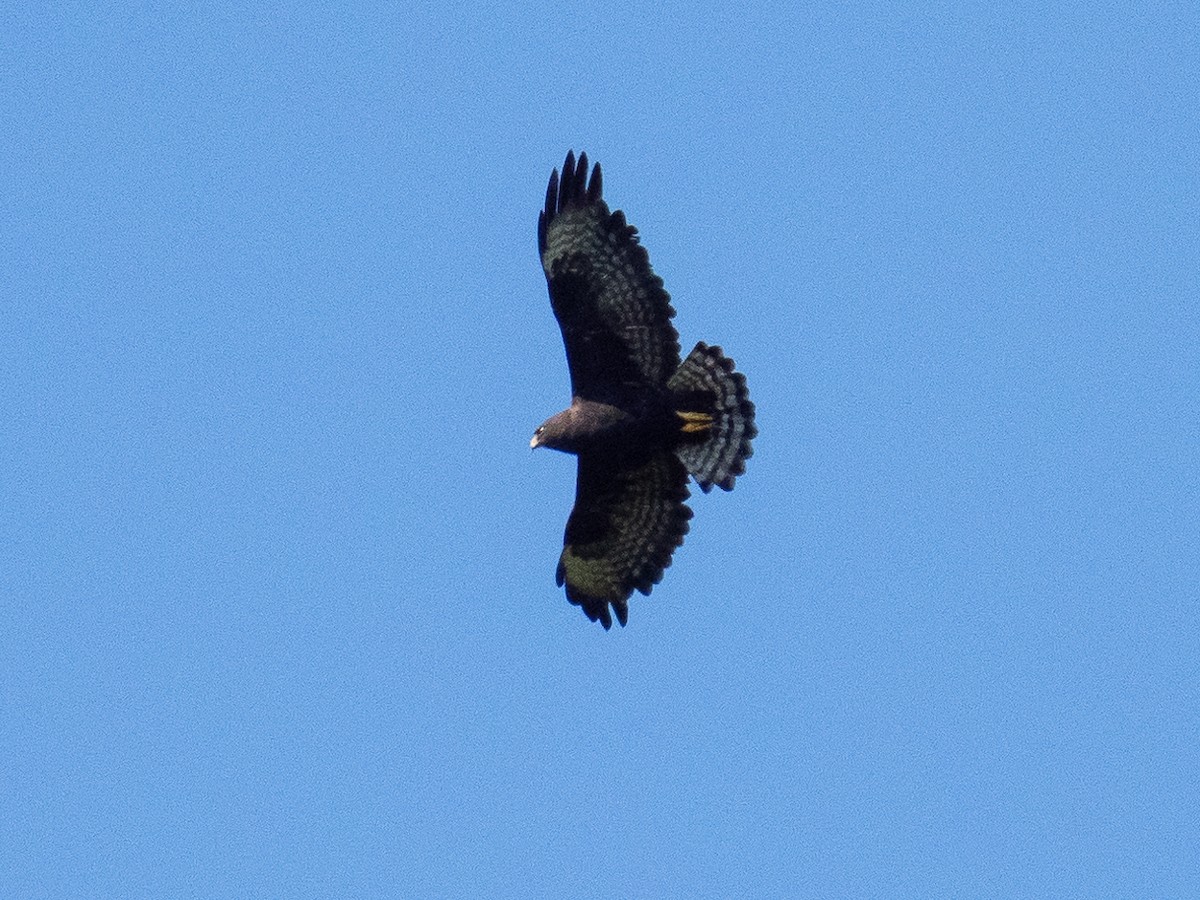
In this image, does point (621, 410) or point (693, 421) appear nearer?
point (621, 410)

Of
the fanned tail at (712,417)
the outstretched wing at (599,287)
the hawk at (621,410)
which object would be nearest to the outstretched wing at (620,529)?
the hawk at (621,410)

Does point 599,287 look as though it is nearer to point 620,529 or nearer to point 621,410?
point 621,410

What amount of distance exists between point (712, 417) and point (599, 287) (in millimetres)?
1462

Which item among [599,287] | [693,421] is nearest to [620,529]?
[693,421]

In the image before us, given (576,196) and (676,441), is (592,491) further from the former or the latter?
(576,196)

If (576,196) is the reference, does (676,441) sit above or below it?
below

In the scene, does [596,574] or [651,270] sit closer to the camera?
[651,270]

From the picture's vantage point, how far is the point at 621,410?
19.6 metres

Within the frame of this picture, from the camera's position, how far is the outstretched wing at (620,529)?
2014 centimetres

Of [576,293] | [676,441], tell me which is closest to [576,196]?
[576,293]

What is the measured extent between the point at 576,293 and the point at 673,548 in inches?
94.8

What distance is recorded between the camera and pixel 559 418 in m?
19.6

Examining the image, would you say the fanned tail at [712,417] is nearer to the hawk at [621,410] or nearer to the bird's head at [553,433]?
the hawk at [621,410]

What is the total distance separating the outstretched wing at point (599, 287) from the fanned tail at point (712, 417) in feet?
1.12
